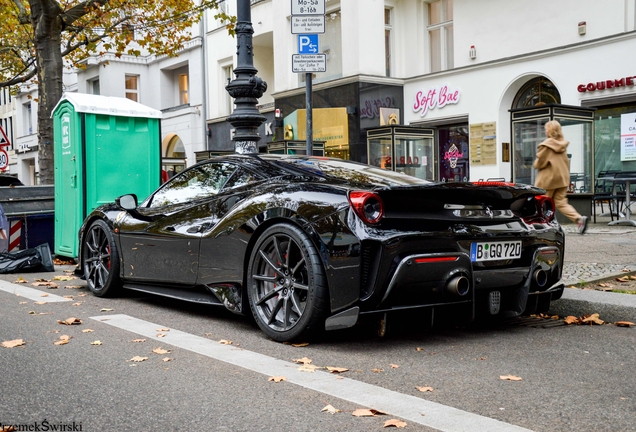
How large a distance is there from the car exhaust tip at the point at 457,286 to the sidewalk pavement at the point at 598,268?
5.09 ft

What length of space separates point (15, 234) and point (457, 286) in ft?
26.5

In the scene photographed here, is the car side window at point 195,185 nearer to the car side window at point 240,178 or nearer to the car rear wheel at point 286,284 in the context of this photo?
the car side window at point 240,178

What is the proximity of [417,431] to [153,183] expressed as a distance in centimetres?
843

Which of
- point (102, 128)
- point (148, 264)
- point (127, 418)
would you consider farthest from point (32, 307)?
point (102, 128)

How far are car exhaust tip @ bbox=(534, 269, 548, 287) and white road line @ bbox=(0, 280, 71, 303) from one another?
4183 millimetres

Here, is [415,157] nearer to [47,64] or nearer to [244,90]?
[47,64]

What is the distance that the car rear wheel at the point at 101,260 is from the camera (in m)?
6.63

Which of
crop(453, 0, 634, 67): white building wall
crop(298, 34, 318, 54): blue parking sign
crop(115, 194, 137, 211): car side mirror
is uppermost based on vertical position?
crop(453, 0, 634, 67): white building wall

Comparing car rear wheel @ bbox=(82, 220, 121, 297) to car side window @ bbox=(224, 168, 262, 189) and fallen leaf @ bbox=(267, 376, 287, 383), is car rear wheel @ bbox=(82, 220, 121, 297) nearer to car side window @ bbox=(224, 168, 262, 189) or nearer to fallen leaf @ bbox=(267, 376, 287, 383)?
car side window @ bbox=(224, 168, 262, 189)

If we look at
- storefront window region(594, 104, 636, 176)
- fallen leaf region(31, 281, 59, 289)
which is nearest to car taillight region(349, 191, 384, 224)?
fallen leaf region(31, 281, 59, 289)

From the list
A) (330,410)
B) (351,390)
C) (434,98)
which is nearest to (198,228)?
(351,390)

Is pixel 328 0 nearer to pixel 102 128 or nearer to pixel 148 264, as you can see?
pixel 102 128

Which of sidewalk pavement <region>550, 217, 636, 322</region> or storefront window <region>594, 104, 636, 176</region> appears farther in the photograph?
storefront window <region>594, 104, 636, 176</region>

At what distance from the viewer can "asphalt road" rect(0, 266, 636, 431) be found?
311 centimetres
